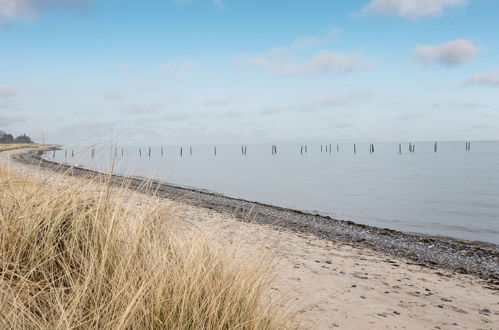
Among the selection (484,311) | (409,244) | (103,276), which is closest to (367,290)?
(484,311)

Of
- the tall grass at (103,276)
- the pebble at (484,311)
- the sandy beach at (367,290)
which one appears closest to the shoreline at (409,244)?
the sandy beach at (367,290)

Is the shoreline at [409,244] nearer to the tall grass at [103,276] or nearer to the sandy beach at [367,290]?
the sandy beach at [367,290]

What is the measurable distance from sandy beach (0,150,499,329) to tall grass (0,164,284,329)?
2.00ft

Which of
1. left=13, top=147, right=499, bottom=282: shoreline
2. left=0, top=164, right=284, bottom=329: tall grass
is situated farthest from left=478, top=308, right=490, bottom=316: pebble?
left=0, top=164, right=284, bottom=329: tall grass

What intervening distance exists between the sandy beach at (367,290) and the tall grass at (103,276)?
61 centimetres

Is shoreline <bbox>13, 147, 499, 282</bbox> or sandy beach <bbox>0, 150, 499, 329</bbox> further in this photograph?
shoreline <bbox>13, 147, 499, 282</bbox>

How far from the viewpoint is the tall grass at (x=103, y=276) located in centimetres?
302

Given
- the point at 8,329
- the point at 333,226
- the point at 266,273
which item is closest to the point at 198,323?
the point at 266,273

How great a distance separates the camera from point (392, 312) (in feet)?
19.1

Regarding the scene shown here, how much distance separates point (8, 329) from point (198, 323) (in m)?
1.41

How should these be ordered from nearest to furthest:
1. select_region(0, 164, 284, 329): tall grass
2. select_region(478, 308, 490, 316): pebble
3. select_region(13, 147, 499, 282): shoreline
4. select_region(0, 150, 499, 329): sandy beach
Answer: select_region(0, 164, 284, 329): tall grass
select_region(0, 150, 499, 329): sandy beach
select_region(478, 308, 490, 316): pebble
select_region(13, 147, 499, 282): shoreline

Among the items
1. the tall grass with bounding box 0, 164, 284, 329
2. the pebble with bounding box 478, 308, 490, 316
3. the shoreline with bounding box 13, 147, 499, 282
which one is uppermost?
the tall grass with bounding box 0, 164, 284, 329

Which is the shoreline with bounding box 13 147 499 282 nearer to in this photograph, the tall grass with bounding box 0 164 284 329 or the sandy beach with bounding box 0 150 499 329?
the sandy beach with bounding box 0 150 499 329

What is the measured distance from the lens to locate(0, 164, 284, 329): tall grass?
3.02 m
